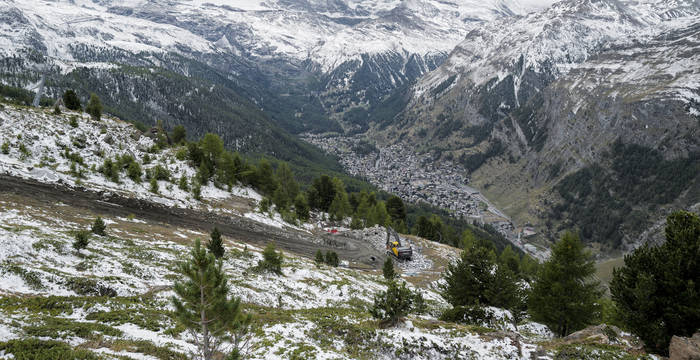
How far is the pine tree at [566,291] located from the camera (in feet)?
93.9

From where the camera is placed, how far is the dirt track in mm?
45750

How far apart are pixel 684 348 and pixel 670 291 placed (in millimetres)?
3338

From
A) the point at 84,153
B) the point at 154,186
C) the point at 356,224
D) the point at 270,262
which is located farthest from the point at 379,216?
the point at 84,153

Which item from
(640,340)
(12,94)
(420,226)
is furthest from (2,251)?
(12,94)

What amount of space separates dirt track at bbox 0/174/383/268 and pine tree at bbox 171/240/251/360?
4283 centimetres

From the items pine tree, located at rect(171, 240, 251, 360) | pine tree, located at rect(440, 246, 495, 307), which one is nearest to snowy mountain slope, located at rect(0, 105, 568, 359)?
pine tree, located at rect(440, 246, 495, 307)

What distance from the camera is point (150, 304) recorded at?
2298cm

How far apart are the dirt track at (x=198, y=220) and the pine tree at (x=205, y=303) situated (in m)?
42.8

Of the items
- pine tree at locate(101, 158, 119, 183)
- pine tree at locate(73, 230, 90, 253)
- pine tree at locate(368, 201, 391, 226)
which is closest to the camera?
pine tree at locate(73, 230, 90, 253)

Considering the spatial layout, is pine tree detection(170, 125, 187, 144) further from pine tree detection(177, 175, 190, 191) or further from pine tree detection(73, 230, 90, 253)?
pine tree detection(73, 230, 90, 253)

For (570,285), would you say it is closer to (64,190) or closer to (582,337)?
(582,337)

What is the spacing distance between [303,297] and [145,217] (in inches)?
1244

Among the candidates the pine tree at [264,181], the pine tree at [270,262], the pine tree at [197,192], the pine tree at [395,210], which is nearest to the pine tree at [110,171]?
the pine tree at [197,192]

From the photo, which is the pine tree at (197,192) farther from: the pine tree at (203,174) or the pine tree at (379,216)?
the pine tree at (379,216)
